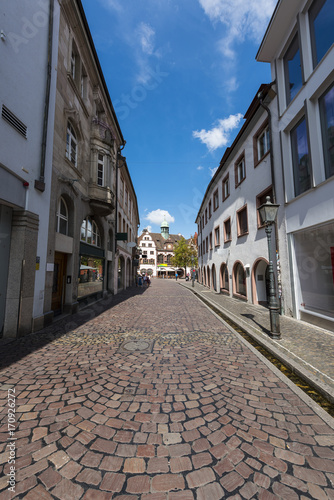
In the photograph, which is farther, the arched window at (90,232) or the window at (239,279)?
the window at (239,279)

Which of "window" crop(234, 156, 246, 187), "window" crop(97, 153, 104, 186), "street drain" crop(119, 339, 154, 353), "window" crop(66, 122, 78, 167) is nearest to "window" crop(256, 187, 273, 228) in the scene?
"window" crop(234, 156, 246, 187)

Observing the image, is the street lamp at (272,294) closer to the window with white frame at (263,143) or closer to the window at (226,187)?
the window with white frame at (263,143)

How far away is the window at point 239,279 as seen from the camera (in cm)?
1330

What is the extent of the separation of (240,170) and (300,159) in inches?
236

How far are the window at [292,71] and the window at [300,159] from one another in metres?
1.37

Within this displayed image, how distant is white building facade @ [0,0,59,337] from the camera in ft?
18.2

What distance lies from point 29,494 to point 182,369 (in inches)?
102

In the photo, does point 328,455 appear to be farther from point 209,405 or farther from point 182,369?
point 182,369

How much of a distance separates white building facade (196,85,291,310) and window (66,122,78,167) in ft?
28.1

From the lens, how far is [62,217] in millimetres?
8898

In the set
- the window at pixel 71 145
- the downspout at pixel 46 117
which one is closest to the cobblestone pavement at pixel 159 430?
the downspout at pixel 46 117

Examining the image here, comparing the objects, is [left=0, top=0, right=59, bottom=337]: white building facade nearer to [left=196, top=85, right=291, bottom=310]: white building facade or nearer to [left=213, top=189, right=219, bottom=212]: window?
[left=196, top=85, right=291, bottom=310]: white building facade

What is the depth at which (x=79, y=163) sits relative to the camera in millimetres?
10078

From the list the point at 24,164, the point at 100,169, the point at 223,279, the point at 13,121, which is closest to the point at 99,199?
the point at 100,169
